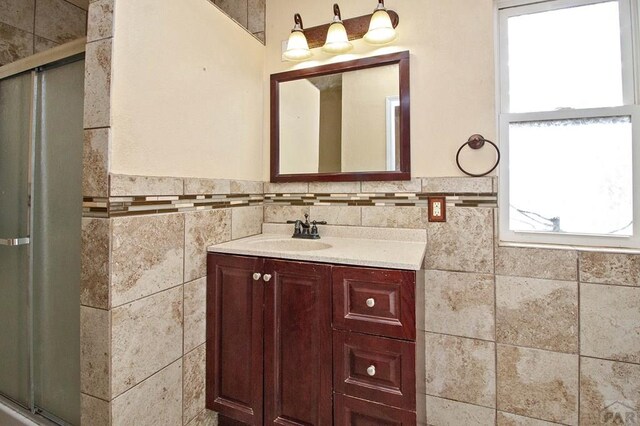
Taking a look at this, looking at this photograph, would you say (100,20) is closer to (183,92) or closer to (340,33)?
(183,92)

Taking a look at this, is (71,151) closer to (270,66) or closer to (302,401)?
(270,66)

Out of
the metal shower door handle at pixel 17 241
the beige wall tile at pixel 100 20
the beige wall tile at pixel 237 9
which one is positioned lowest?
the metal shower door handle at pixel 17 241

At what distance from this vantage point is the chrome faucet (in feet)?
5.65

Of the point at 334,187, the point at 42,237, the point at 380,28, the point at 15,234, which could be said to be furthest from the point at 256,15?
the point at 15,234

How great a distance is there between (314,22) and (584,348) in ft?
7.03

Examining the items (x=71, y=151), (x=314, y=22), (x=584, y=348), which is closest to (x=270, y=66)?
(x=314, y=22)

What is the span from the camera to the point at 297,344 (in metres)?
1.27

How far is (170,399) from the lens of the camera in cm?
129

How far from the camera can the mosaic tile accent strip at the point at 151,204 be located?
42.2 inches

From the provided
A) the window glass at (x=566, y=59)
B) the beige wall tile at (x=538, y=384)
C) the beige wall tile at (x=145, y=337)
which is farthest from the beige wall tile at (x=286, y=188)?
the beige wall tile at (x=538, y=384)

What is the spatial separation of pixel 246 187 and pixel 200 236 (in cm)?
45

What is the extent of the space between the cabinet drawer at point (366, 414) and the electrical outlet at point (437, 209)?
0.86 meters

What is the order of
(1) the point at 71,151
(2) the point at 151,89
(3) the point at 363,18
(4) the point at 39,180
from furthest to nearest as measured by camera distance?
(3) the point at 363,18, (4) the point at 39,180, (1) the point at 71,151, (2) the point at 151,89

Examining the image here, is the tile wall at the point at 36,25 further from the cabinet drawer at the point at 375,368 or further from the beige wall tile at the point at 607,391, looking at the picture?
the beige wall tile at the point at 607,391
